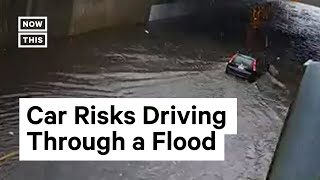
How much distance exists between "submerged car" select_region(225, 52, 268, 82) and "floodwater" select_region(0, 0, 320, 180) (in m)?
0.11

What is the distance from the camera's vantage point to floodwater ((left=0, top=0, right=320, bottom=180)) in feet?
15.0

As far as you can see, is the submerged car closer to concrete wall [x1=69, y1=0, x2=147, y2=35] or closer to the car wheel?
the car wheel

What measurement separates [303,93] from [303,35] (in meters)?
7.08

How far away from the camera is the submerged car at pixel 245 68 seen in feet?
23.8

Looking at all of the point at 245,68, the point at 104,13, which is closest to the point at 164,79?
the point at 245,68

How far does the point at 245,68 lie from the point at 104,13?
3.34 metres

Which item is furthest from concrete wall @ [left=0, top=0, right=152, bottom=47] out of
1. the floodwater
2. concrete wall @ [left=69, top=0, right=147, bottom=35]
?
the floodwater

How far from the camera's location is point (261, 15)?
422 inches

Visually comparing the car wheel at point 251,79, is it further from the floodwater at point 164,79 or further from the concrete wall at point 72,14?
the concrete wall at point 72,14

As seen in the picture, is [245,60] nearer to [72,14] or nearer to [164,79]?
[164,79]

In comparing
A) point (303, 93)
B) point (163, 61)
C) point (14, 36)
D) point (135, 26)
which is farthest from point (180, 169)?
point (135, 26)

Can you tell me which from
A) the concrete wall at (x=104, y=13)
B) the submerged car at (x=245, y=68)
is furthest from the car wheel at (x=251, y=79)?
the concrete wall at (x=104, y=13)

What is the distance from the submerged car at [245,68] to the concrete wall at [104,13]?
2.98 metres

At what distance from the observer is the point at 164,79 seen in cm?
727
